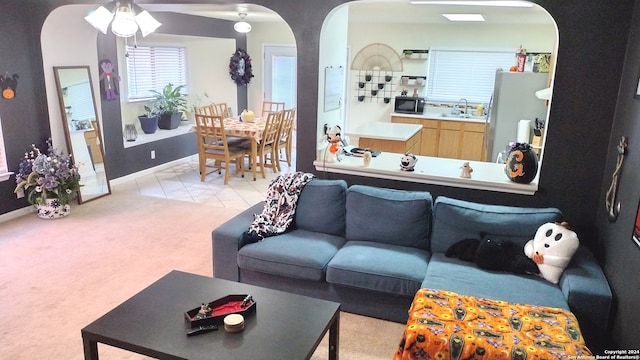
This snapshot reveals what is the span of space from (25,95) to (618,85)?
516 cm

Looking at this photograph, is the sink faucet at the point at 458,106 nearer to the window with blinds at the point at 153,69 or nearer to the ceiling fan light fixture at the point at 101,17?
the window with blinds at the point at 153,69

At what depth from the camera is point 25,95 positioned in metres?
4.80

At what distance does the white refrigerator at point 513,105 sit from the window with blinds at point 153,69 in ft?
15.6

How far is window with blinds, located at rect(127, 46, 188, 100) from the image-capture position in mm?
6853

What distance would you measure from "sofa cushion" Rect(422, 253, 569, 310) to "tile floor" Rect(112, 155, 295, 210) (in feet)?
9.70

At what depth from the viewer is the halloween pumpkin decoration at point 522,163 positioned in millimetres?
3367

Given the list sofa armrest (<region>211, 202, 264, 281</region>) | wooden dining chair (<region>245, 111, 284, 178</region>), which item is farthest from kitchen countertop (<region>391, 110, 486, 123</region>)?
sofa armrest (<region>211, 202, 264, 281</region>)

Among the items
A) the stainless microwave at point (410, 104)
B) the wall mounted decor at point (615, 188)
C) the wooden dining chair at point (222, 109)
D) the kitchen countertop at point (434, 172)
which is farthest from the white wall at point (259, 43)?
the wall mounted decor at point (615, 188)

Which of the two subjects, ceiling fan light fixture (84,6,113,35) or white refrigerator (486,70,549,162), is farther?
white refrigerator (486,70,549,162)

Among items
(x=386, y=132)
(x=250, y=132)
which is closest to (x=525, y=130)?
(x=386, y=132)

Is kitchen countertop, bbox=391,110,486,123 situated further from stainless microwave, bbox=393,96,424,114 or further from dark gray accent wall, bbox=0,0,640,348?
dark gray accent wall, bbox=0,0,640,348

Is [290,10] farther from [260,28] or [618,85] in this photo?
[260,28]

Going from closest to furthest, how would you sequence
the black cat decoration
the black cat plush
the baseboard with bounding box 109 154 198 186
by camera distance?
the black cat plush
the black cat decoration
the baseboard with bounding box 109 154 198 186

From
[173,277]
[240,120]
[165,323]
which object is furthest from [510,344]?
[240,120]
